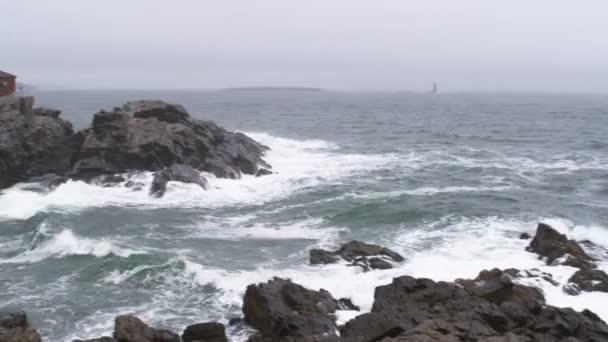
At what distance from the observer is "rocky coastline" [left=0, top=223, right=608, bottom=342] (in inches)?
671

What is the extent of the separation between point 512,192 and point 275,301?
1085 inches

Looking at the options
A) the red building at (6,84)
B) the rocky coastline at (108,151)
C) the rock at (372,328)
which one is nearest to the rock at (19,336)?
the rock at (372,328)

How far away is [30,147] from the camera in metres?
45.3

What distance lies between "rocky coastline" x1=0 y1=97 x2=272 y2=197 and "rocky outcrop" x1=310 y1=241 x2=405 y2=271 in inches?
685

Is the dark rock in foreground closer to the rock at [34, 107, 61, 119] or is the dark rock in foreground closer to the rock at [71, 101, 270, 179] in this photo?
the rock at [71, 101, 270, 179]

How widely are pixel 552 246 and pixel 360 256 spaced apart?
8955 millimetres

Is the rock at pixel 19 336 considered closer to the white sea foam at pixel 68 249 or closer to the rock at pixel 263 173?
the white sea foam at pixel 68 249

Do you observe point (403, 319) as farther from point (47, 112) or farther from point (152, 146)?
point (47, 112)

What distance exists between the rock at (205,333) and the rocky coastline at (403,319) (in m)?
0.03

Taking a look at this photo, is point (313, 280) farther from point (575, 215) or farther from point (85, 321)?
point (575, 215)

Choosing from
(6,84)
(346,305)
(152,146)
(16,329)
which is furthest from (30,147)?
(346,305)

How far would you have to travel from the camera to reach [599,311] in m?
21.2

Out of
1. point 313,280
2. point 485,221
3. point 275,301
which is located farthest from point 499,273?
point 485,221

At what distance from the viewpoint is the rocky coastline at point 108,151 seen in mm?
42938
